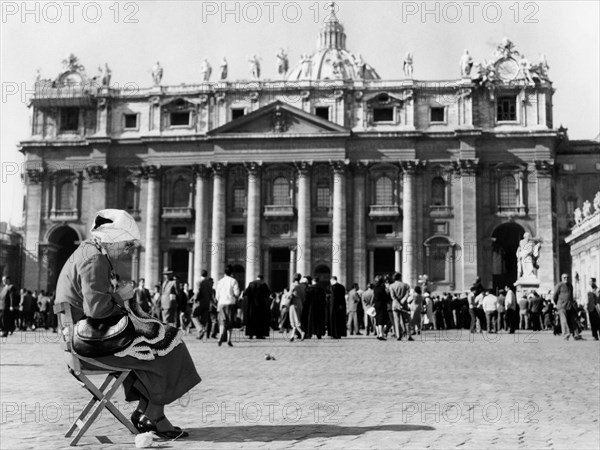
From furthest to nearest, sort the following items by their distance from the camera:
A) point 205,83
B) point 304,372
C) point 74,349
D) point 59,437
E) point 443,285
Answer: point 205,83 → point 443,285 → point 304,372 → point 59,437 → point 74,349

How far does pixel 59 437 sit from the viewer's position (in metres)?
7.75

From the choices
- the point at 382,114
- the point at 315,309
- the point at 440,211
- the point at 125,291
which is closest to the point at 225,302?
the point at 315,309

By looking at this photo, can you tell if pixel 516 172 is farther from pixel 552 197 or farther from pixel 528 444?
pixel 528 444

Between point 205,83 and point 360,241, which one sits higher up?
point 205,83

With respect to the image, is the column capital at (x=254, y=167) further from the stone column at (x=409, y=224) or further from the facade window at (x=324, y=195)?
the stone column at (x=409, y=224)

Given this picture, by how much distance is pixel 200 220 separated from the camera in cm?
5788

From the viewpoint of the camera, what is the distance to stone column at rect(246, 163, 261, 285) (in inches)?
2216

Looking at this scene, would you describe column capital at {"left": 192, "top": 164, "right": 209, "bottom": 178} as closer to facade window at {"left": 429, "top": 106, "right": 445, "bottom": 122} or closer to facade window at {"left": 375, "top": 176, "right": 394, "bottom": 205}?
facade window at {"left": 375, "top": 176, "right": 394, "bottom": 205}

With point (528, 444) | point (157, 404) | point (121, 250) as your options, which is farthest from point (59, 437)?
point (528, 444)

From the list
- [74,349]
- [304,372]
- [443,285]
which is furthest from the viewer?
[443,285]

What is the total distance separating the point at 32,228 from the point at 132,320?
55.7 meters

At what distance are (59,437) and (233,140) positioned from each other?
5043cm

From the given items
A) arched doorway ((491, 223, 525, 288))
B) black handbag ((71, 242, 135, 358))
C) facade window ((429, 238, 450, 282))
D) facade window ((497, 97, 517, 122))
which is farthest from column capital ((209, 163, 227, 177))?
black handbag ((71, 242, 135, 358))

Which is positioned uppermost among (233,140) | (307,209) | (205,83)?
(205,83)
